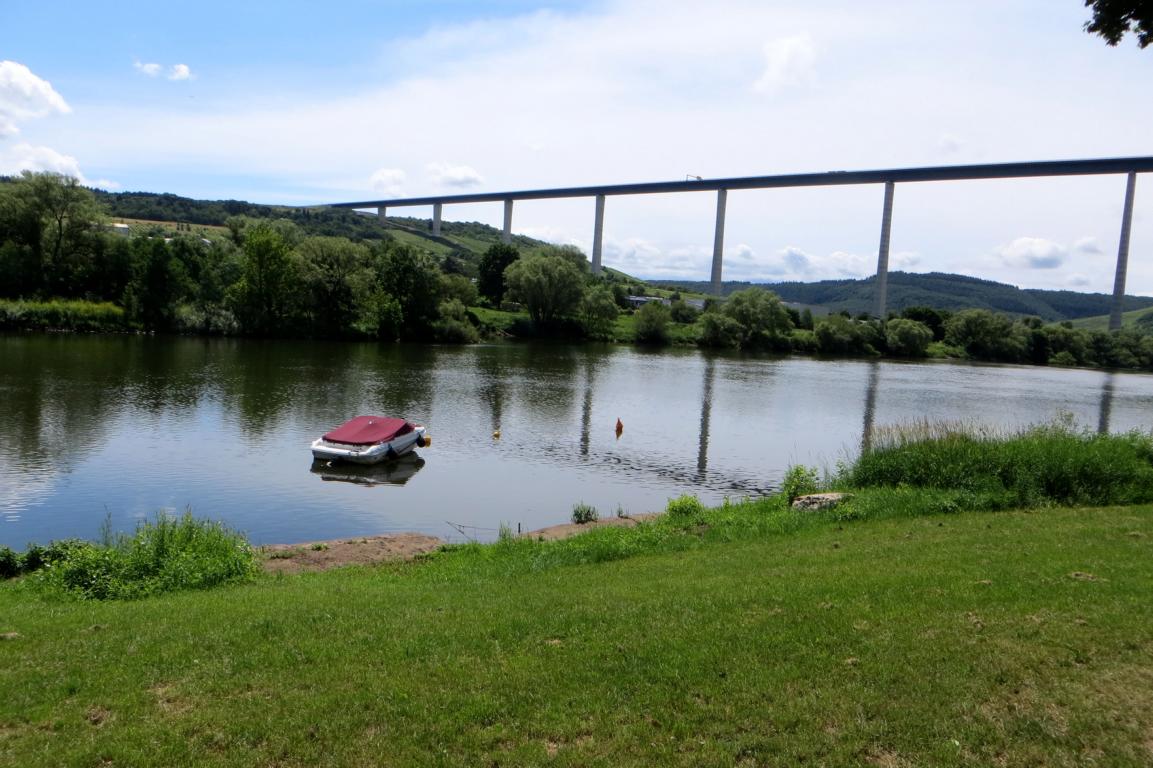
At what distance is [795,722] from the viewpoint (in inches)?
239

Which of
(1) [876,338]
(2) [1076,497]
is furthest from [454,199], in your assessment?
(2) [1076,497]

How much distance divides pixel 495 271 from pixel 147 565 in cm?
10712

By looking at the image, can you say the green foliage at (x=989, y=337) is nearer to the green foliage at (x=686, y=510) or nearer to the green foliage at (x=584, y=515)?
the green foliage at (x=584, y=515)

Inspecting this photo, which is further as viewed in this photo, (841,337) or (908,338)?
(908,338)

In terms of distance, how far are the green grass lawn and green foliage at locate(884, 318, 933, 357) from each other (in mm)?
110660

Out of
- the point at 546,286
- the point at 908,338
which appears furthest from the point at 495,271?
the point at 908,338

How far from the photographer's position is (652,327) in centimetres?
10750

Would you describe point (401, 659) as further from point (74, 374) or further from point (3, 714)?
point (74, 374)

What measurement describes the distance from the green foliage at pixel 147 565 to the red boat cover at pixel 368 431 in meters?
13.9

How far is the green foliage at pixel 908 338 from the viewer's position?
113 meters

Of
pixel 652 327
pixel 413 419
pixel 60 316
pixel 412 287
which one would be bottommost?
pixel 413 419

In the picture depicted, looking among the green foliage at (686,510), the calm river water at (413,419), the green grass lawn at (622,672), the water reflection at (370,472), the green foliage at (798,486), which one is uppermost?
the green grass lawn at (622,672)

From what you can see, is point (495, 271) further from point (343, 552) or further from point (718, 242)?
point (343, 552)

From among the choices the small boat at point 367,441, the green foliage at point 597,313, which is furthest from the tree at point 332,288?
the small boat at point 367,441
